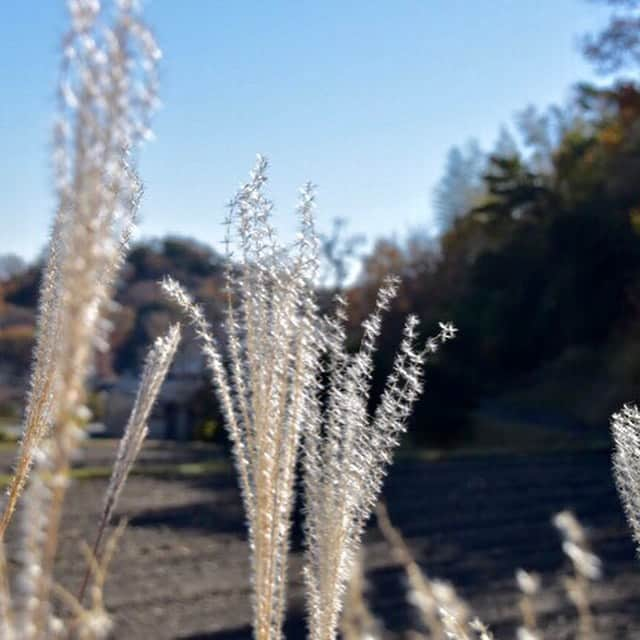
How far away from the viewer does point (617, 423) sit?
5.16ft

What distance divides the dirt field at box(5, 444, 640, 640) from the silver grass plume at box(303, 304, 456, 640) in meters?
3.97

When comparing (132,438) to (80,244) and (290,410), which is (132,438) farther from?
(80,244)

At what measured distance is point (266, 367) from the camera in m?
1.44

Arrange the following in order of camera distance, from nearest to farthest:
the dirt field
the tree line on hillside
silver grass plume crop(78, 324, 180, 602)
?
silver grass plume crop(78, 324, 180, 602) < the dirt field < the tree line on hillside

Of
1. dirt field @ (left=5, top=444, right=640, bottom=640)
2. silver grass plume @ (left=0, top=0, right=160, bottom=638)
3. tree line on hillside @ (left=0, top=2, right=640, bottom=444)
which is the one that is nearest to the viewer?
silver grass plume @ (left=0, top=0, right=160, bottom=638)

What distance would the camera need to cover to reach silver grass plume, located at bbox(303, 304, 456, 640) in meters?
1.46

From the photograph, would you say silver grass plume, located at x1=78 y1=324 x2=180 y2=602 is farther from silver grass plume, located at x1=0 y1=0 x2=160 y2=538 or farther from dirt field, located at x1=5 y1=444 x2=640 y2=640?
dirt field, located at x1=5 y1=444 x2=640 y2=640

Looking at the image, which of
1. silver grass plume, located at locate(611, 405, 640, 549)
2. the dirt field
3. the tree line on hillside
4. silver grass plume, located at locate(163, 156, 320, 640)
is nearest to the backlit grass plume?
silver grass plume, located at locate(163, 156, 320, 640)

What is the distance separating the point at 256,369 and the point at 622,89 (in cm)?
2370

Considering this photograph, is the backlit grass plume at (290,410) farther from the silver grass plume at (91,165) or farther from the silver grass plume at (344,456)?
the silver grass plume at (91,165)

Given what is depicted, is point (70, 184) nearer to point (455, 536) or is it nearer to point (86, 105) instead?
point (86, 105)

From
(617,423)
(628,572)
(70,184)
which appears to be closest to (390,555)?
(628,572)

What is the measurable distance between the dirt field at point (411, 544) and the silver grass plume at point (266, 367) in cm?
408

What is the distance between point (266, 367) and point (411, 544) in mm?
7011
